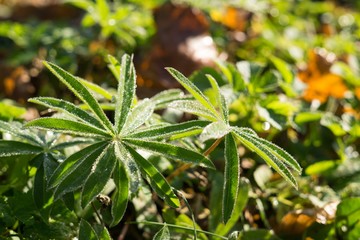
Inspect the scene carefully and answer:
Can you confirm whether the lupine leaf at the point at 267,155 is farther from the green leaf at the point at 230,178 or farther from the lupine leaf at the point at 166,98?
the lupine leaf at the point at 166,98

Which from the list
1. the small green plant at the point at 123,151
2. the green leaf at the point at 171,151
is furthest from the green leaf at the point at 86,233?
the green leaf at the point at 171,151

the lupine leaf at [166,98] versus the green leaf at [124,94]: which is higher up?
the green leaf at [124,94]

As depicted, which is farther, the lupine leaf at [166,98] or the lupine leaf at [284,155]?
the lupine leaf at [166,98]

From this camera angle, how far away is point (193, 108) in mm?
1272

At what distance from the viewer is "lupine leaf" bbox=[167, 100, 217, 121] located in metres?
1.25

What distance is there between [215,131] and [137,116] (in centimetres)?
23

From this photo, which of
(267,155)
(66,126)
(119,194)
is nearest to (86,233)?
(119,194)

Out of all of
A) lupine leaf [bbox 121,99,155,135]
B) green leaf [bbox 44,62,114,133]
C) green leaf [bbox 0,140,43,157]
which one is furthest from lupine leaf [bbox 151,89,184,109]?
green leaf [bbox 0,140,43,157]

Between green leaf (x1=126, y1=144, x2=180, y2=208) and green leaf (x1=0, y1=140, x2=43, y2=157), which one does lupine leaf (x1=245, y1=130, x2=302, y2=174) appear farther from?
green leaf (x1=0, y1=140, x2=43, y2=157)

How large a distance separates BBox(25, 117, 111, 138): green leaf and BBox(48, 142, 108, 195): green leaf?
3 centimetres

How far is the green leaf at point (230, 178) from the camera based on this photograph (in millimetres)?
1198

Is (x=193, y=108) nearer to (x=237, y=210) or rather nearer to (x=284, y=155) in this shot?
(x=284, y=155)

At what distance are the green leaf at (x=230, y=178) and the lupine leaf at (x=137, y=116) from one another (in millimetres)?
210

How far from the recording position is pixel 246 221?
5.52ft
